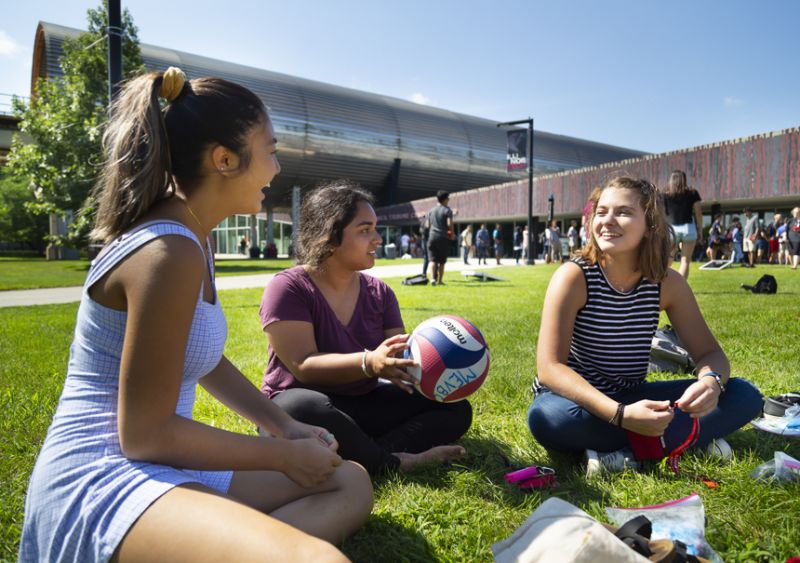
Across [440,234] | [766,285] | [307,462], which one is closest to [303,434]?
[307,462]

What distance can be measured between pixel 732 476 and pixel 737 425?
1.38 ft

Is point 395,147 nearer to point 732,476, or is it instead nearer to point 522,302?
point 522,302

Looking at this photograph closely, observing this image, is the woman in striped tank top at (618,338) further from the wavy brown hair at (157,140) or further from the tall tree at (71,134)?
the tall tree at (71,134)

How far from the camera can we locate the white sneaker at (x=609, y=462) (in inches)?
111

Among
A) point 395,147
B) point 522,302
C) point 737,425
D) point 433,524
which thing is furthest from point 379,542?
point 395,147

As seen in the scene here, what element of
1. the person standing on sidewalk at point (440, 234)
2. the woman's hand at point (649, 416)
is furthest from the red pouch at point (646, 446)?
the person standing on sidewalk at point (440, 234)

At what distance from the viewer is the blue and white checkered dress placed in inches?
55.1

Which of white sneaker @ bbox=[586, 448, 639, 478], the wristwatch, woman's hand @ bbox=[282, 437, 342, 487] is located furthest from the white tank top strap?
the wristwatch

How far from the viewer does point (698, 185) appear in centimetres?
2694

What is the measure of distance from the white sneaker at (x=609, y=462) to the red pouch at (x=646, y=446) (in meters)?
0.05

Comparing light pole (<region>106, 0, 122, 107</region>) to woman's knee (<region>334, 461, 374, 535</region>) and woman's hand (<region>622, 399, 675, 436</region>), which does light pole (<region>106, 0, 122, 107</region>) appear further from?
woman's hand (<region>622, 399, 675, 436</region>)

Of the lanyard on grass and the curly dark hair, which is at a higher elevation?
the curly dark hair

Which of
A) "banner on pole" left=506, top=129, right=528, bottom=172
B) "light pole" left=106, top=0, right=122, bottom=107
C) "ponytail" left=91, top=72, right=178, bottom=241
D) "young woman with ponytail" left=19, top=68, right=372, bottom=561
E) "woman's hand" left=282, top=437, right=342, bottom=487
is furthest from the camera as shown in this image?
"banner on pole" left=506, top=129, right=528, bottom=172

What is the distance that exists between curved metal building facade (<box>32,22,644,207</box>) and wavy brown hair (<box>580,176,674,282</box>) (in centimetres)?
4526
